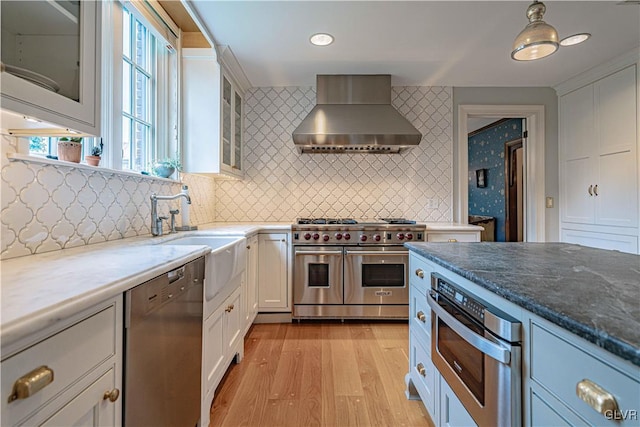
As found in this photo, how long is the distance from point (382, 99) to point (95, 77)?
2610mm

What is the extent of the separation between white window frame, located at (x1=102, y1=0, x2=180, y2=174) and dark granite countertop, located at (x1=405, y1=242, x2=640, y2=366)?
76.4 inches

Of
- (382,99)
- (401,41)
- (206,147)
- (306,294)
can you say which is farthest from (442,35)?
(306,294)

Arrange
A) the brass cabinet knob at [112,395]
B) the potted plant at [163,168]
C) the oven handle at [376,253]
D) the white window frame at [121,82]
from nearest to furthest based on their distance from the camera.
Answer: the brass cabinet knob at [112,395] → the white window frame at [121,82] → the potted plant at [163,168] → the oven handle at [376,253]

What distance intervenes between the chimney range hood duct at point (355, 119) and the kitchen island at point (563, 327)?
70.3 inches

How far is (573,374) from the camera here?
0.63 metres

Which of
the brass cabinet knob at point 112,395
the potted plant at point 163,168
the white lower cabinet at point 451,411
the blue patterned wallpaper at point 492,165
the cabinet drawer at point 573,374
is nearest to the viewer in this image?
the cabinet drawer at point 573,374

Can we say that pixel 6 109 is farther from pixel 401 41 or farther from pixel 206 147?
pixel 401 41

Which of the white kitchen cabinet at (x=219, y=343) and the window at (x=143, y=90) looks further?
the window at (x=143, y=90)

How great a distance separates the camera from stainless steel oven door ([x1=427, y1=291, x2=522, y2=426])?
81 cm

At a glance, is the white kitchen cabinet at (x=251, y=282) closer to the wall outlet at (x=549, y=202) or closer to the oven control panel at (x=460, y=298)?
the oven control panel at (x=460, y=298)

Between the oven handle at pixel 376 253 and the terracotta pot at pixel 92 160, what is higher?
the terracotta pot at pixel 92 160

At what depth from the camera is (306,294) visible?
2816mm

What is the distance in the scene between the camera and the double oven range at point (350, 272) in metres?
2.81

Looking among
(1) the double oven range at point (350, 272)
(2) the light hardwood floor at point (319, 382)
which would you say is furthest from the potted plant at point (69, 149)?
(1) the double oven range at point (350, 272)
